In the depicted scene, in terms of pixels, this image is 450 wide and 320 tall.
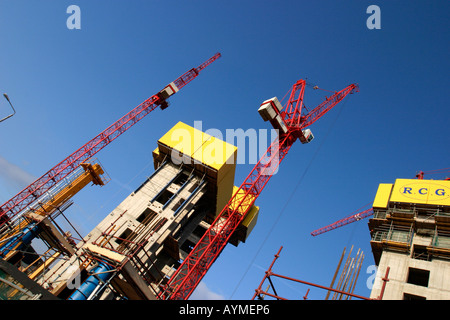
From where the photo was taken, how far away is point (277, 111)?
5975 cm

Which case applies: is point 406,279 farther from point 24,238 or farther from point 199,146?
point 24,238

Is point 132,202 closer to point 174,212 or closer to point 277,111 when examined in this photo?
point 174,212

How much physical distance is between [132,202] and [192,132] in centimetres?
1531

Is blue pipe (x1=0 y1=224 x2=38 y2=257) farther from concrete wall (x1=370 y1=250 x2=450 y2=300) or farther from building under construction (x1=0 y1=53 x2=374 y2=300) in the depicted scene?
concrete wall (x1=370 y1=250 x2=450 y2=300)

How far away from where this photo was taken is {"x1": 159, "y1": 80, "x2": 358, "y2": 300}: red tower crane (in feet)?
153

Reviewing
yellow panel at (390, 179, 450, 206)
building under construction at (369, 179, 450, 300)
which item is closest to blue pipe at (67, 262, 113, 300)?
building under construction at (369, 179, 450, 300)

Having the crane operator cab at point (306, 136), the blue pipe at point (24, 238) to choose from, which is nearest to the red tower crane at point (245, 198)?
the crane operator cab at point (306, 136)

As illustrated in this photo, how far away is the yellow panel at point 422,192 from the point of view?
45409 millimetres

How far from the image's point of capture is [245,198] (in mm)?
57969

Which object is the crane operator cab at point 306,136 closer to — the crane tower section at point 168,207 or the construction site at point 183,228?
the construction site at point 183,228

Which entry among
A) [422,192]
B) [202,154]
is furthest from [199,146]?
Answer: [422,192]

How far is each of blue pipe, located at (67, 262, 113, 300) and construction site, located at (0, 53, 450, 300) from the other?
8cm
